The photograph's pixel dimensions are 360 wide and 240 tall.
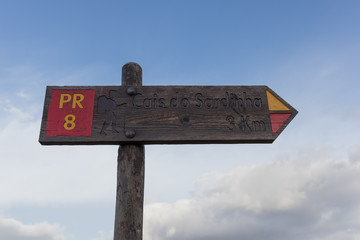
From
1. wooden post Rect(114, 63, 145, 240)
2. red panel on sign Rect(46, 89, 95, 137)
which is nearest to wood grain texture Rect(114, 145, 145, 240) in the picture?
wooden post Rect(114, 63, 145, 240)

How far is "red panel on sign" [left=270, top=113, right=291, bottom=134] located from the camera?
3.30m

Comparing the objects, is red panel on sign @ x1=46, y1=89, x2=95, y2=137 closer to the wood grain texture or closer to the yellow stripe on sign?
the wood grain texture

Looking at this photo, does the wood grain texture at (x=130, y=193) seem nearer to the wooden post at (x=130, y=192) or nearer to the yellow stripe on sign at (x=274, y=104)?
the wooden post at (x=130, y=192)

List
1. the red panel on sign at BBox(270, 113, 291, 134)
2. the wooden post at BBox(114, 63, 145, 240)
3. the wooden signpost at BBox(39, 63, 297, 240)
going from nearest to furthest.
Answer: the wooden post at BBox(114, 63, 145, 240) < the wooden signpost at BBox(39, 63, 297, 240) < the red panel on sign at BBox(270, 113, 291, 134)

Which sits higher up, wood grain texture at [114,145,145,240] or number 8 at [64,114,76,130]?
number 8 at [64,114,76,130]

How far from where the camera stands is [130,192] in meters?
2.91

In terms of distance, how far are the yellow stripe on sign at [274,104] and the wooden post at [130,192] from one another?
5.22ft

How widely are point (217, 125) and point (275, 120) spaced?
2.29 ft

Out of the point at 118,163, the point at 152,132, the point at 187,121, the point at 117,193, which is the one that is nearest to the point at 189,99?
the point at 187,121

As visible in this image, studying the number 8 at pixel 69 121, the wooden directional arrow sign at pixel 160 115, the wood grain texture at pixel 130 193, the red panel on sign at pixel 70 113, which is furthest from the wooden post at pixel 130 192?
the number 8 at pixel 69 121

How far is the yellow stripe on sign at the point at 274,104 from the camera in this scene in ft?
11.1

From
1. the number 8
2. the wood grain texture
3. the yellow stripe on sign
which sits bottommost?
the wood grain texture

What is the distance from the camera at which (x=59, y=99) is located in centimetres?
330

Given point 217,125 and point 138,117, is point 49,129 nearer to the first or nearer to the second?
point 138,117
